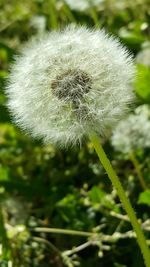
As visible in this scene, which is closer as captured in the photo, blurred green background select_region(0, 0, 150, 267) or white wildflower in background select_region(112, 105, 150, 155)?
blurred green background select_region(0, 0, 150, 267)

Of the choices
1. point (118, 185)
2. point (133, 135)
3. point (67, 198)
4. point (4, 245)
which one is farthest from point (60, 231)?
point (118, 185)

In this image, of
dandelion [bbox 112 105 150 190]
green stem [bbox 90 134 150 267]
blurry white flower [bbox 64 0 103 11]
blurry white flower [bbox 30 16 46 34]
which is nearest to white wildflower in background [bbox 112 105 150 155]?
dandelion [bbox 112 105 150 190]

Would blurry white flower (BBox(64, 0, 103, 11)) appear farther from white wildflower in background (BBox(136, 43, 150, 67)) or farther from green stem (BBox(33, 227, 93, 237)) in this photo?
green stem (BBox(33, 227, 93, 237))

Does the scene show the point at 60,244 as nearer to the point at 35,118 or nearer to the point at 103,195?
the point at 103,195

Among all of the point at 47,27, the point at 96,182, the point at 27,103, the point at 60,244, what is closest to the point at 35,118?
the point at 27,103

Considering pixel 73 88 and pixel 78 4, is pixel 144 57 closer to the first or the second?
pixel 78 4

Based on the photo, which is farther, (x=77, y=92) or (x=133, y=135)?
(x=133, y=135)
